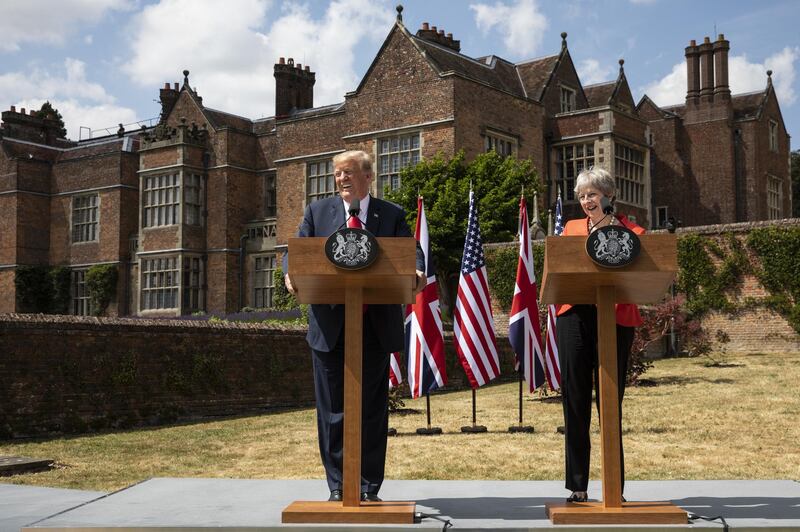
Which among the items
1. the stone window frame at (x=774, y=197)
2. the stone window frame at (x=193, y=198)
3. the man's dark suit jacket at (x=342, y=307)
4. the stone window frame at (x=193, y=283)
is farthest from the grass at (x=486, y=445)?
the stone window frame at (x=774, y=197)

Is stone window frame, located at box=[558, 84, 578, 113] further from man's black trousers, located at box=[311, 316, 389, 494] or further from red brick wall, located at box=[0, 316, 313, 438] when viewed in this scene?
man's black trousers, located at box=[311, 316, 389, 494]

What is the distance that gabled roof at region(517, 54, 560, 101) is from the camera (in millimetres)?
32344

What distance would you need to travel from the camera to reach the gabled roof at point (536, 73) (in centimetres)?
3234

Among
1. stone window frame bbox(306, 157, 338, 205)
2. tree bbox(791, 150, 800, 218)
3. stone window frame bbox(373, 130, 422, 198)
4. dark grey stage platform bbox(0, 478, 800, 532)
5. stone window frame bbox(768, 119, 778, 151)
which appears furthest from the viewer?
tree bbox(791, 150, 800, 218)

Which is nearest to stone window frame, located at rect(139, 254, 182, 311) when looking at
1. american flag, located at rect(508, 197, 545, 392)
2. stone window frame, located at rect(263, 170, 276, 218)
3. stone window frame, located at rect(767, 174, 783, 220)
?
stone window frame, located at rect(263, 170, 276, 218)

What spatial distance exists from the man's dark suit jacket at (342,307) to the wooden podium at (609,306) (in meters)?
0.74

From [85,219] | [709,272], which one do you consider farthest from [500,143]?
[85,219]

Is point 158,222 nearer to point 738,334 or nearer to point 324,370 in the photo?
point 738,334

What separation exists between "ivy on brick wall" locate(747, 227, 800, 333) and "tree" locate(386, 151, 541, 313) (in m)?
6.87

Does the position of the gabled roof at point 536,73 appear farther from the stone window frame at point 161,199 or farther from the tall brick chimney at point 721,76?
the stone window frame at point 161,199

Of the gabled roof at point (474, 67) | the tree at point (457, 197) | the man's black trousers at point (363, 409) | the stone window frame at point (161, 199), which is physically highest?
the gabled roof at point (474, 67)

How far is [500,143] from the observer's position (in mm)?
29734

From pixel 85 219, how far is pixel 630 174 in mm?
22045

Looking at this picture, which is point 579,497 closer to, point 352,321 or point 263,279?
point 352,321
